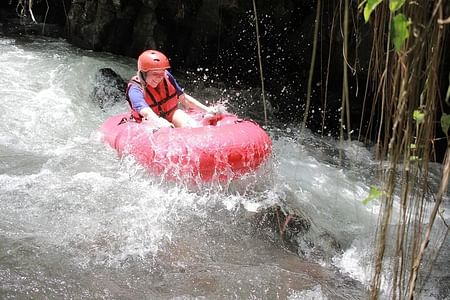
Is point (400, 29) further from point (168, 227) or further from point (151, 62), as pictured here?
point (151, 62)

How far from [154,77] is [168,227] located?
1832 millimetres

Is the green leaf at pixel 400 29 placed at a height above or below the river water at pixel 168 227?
above

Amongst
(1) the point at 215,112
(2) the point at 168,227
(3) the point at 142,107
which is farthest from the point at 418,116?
(3) the point at 142,107

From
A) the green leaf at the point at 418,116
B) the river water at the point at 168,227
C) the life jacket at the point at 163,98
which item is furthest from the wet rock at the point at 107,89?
the green leaf at the point at 418,116

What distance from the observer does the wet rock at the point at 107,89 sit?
717 centimetres

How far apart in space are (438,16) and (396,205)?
367cm

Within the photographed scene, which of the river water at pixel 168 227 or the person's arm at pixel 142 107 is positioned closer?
the river water at pixel 168 227

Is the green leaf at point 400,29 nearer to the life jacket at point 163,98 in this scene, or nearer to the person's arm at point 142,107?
the person's arm at point 142,107

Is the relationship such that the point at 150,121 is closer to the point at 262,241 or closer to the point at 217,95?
the point at 262,241

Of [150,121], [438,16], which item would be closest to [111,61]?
[150,121]

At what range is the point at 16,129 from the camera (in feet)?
19.2

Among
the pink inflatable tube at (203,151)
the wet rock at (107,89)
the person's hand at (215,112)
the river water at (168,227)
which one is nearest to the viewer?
the river water at (168,227)

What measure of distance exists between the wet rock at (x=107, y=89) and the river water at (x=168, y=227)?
41.2 inches

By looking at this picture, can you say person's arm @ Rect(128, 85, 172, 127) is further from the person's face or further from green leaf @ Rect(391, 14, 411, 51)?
green leaf @ Rect(391, 14, 411, 51)
